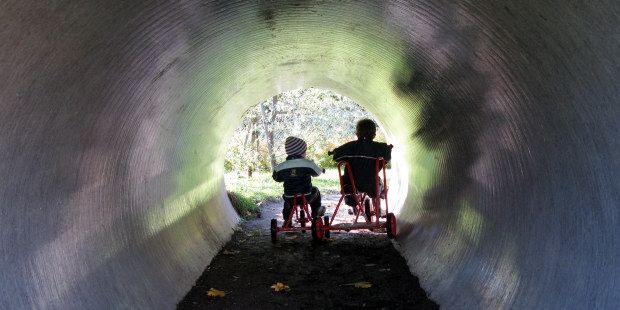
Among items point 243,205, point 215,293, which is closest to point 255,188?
point 243,205

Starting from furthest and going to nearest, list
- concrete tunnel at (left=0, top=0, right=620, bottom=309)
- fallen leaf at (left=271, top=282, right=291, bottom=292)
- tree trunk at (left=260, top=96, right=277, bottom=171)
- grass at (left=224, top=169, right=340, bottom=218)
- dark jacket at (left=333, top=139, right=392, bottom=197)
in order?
1. tree trunk at (left=260, top=96, right=277, bottom=171)
2. grass at (left=224, top=169, right=340, bottom=218)
3. dark jacket at (left=333, top=139, right=392, bottom=197)
4. fallen leaf at (left=271, top=282, right=291, bottom=292)
5. concrete tunnel at (left=0, top=0, right=620, bottom=309)

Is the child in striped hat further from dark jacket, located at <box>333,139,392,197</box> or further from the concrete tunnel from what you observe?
the concrete tunnel

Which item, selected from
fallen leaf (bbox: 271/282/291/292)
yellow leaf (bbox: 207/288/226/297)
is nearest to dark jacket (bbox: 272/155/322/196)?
fallen leaf (bbox: 271/282/291/292)

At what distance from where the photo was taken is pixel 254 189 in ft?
63.2

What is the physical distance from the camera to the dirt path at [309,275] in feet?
22.6

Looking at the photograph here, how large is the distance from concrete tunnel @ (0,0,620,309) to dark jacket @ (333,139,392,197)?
0.88 meters

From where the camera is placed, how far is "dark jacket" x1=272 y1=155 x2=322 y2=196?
1019 cm

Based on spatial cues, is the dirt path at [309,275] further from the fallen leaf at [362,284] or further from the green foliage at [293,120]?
the green foliage at [293,120]

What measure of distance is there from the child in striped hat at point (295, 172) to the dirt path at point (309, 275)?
0.75m

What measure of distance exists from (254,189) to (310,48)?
1037cm

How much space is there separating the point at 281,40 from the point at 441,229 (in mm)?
2939

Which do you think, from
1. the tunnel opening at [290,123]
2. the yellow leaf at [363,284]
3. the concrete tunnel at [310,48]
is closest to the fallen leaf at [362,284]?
the yellow leaf at [363,284]

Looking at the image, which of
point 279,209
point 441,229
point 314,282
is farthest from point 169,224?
point 279,209

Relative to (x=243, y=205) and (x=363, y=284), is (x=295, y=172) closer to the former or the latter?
(x=363, y=284)
